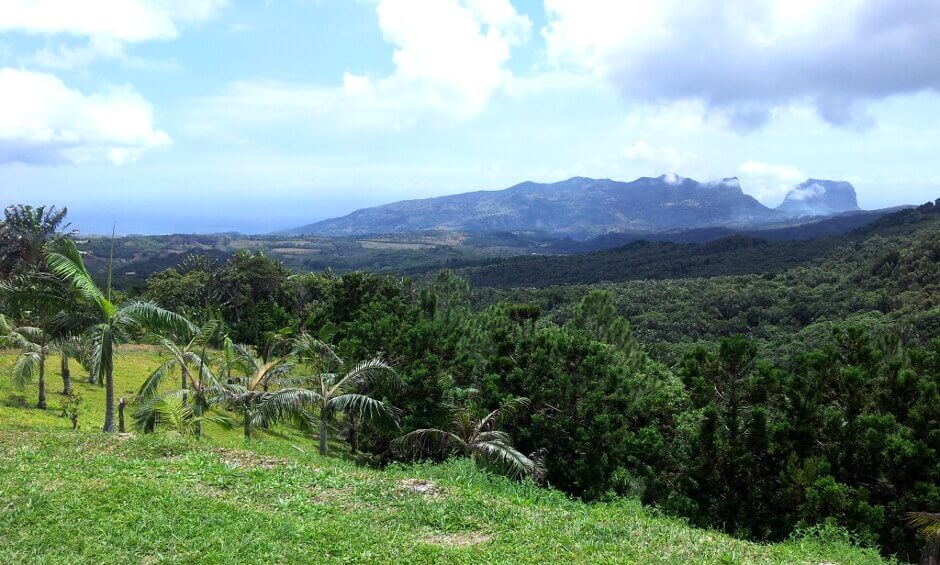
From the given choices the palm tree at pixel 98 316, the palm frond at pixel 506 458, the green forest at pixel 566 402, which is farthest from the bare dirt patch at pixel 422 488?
the palm tree at pixel 98 316

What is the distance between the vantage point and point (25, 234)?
2680 cm

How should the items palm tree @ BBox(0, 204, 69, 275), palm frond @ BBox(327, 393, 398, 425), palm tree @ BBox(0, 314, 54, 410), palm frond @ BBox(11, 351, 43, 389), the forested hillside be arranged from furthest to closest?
the forested hillside, palm tree @ BBox(0, 204, 69, 275), palm tree @ BBox(0, 314, 54, 410), palm frond @ BBox(11, 351, 43, 389), palm frond @ BBox(327, 393, 398, 425)

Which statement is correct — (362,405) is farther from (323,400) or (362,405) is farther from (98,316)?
(98,316)

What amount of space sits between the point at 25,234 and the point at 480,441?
24.8 m

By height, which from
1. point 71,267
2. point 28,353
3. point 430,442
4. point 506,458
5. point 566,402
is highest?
point 71,267

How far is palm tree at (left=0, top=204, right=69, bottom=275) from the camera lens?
81.0ft

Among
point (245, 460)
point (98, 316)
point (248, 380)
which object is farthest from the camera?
point (248, 380)

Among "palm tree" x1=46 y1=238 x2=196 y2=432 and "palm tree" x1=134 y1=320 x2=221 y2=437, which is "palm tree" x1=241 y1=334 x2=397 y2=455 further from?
"palm tree" x1=46 y1=238 x2=196 y2=432

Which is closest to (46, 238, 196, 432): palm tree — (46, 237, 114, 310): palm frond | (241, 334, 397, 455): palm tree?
(46, 237, 114, 310): palm frond

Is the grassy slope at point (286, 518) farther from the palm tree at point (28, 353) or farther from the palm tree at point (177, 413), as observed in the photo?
the palm tree at point (28, 353)

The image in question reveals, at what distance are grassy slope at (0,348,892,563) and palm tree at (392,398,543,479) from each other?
2.48 metres

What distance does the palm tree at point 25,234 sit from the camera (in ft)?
81.0

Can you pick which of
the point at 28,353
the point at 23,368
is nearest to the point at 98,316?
the point at 23,368

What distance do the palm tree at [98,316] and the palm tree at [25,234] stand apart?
1447 centimetres
